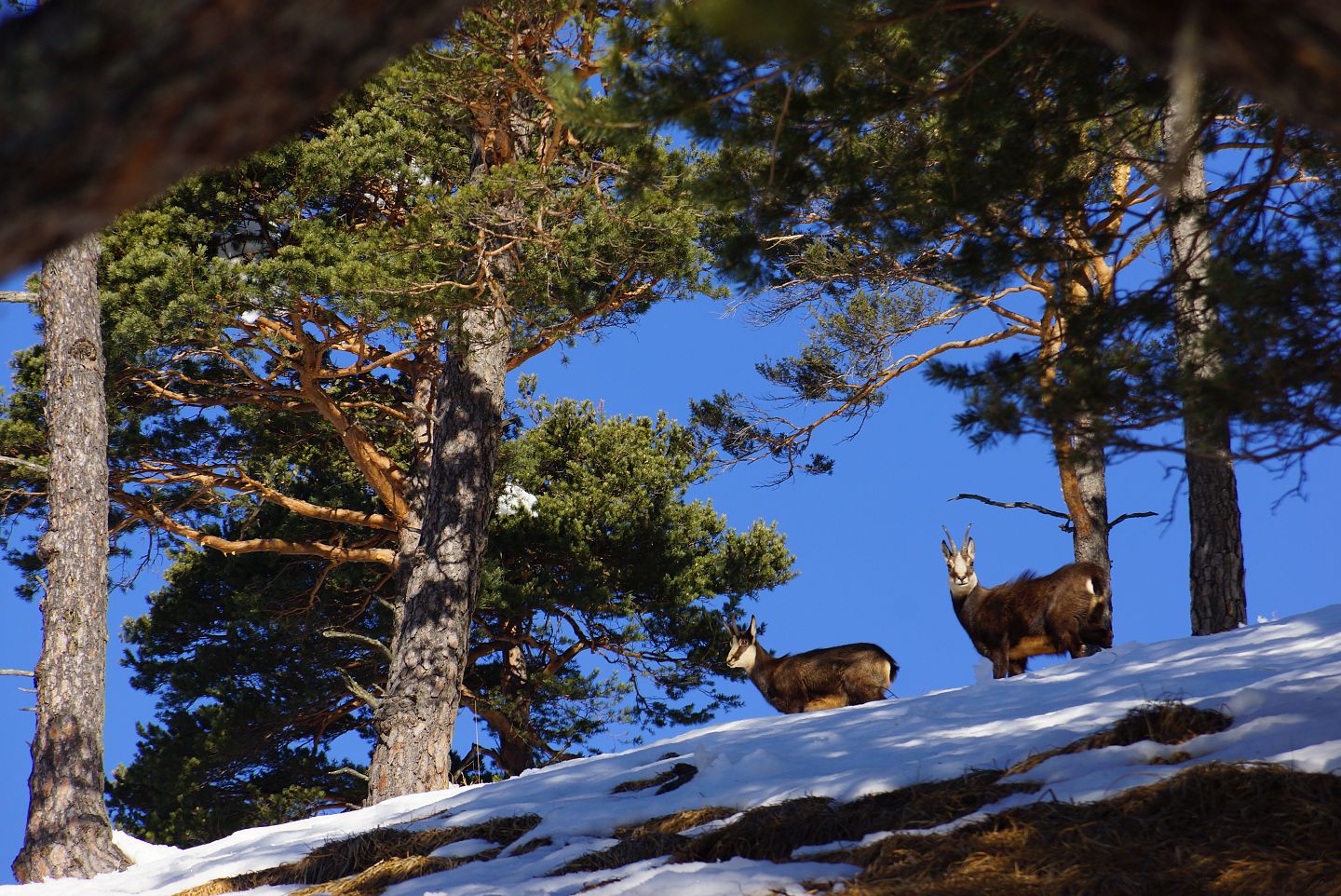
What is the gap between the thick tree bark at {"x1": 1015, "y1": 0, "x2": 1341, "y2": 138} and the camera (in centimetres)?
173

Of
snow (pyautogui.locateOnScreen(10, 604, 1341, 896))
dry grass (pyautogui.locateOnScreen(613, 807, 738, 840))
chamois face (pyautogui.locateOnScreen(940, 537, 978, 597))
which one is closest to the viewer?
snow (pyautogui.locateOnScreen(10, 604, 1341, 896))

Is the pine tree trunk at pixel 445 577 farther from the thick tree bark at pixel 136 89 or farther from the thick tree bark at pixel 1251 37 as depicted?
the thick tree bark at pixel 1251 37

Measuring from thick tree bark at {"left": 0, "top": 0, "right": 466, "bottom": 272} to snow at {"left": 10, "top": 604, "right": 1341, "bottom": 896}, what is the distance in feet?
9.60

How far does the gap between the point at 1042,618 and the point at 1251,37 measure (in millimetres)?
8805

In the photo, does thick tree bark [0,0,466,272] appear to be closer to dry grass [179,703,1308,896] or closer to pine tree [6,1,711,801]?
dry grass [179,703,1308,896]

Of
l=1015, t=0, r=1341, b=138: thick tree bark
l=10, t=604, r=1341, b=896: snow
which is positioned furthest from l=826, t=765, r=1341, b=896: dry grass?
l=1015, t=0, r=1341, b=138: thick tree bark

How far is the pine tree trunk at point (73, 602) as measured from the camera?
8.75 meters

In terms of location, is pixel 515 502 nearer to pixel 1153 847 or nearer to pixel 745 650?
pixel 745 650

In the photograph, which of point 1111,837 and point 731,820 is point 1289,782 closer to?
point 1111,837

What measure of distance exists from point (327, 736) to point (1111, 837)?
16.6 meters

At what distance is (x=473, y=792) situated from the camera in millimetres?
6949

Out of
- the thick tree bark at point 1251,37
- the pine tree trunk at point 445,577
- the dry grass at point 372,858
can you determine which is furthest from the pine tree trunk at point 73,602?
the thick tree bark at point 1251,37

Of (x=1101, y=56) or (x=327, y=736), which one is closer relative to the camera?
(x=1101, y=56)

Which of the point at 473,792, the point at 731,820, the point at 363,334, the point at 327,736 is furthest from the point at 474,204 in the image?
the point at 327,736
